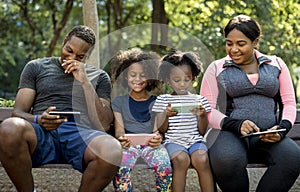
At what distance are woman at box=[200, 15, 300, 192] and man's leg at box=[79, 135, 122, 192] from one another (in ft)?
2.10

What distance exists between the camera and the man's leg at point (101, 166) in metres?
3.45

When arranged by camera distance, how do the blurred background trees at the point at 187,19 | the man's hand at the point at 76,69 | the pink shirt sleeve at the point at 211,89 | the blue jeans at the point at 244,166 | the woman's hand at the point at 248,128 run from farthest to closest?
the blurred background trees at the point at 187,19 < the pink shirt sleeve at the point at 211,89 < the man's hand at the point at 76,69 < the woman's hand at the point at 248,128 < the blue jeans at the point at 244,166

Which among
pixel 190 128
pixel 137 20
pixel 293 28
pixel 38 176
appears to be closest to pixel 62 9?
pixel 137 20

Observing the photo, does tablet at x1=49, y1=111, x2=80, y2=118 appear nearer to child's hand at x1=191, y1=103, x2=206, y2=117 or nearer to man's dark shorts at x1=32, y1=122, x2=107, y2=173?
man's dark shorts at x1=32, y1=122, x2=107, y2=173

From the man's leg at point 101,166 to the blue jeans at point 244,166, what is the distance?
2.09 ft

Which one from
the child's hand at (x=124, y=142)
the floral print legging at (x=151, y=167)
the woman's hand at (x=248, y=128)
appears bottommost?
the floral print legging at (x=151, y=167)

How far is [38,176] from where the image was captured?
16.0ft

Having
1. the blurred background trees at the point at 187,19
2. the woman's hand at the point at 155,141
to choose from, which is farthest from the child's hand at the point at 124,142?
the blurred background trees at the point at 187,19

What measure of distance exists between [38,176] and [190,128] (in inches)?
62.0

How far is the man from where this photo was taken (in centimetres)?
344

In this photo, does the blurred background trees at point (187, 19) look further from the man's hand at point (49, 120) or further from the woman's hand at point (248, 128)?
the woman's hand at point (248, 128)

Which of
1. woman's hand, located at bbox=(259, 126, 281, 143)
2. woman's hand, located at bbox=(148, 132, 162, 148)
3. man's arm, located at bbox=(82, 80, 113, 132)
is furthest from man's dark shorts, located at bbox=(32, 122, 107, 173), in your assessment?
woman's hand, located at bbox=(259, 126, 281, 143)

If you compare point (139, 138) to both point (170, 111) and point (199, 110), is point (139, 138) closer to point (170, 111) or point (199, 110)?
point (170, 111)

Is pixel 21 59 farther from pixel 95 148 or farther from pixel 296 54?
pixel 95 148
